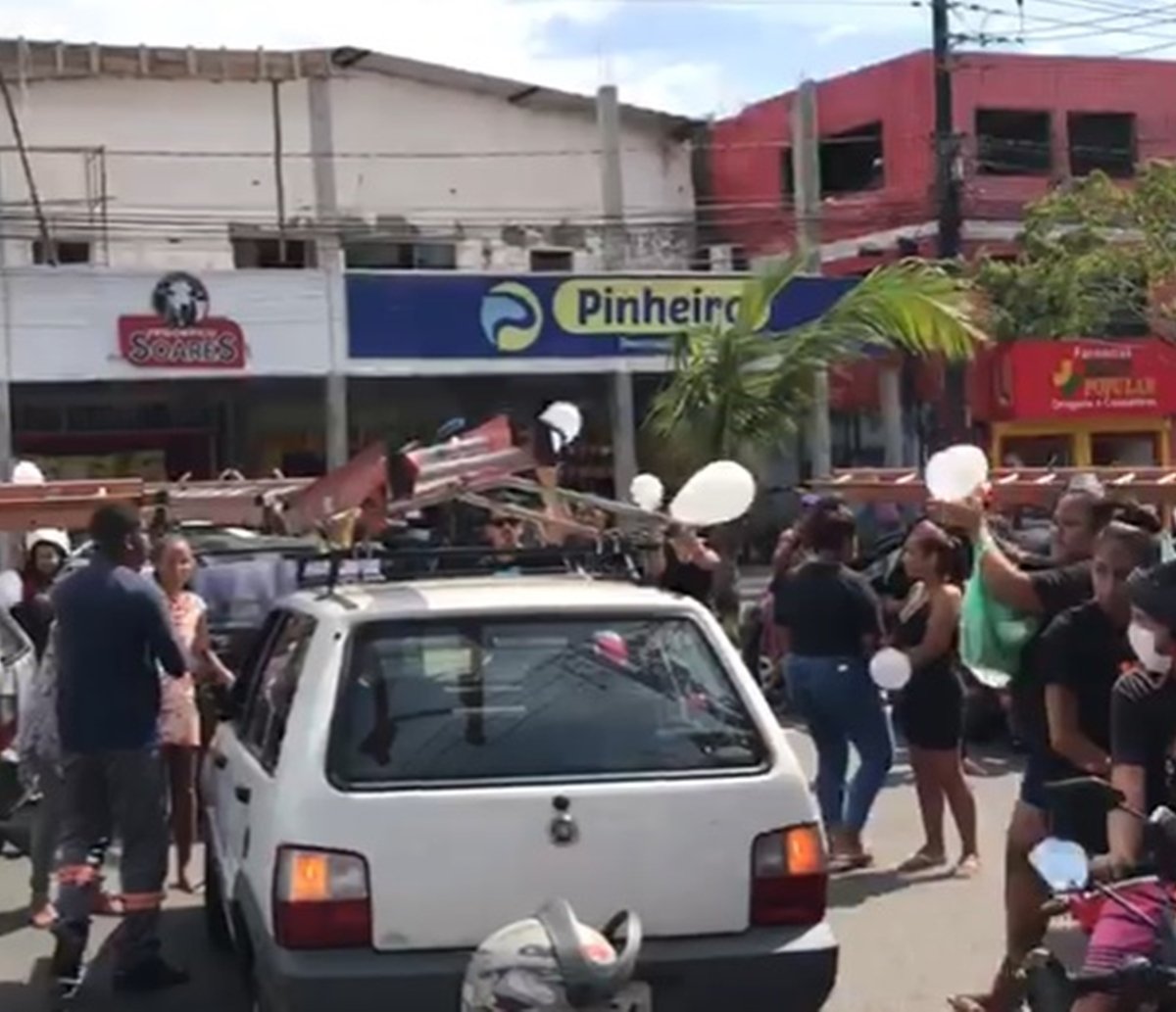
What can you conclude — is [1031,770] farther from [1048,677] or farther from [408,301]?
[408,301]

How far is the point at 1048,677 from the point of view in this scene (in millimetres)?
6199

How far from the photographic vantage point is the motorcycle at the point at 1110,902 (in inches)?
154

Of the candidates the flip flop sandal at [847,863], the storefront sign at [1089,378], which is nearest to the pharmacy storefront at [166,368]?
the storefront sign at [1089,378]

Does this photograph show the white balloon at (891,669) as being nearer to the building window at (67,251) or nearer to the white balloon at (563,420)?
the white balloon at (563,420)

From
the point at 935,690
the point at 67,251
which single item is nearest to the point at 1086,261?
the point at 67,251

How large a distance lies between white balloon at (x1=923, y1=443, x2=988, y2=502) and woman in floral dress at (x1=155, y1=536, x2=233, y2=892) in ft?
9.94

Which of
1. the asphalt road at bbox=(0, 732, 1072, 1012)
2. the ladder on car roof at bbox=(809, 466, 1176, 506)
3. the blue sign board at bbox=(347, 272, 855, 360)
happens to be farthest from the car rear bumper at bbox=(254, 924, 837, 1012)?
the blue sign board at bbox=(347, 272, 855, 360)

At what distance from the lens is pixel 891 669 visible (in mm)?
9078

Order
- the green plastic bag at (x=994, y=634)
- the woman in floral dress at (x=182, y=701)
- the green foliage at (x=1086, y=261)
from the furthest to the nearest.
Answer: the green foliage at (x=1086, y=261)
the woman in floral dress at (x=182, y=701)
the green plastic bag at (x=994, y=634)

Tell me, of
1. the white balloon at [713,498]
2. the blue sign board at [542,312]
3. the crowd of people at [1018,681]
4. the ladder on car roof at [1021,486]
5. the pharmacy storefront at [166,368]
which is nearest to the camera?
Result: the crowd of people at [1018,681]

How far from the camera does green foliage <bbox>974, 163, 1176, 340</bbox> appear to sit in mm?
23828

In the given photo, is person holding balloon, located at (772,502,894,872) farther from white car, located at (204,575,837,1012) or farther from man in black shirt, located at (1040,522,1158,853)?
white car, located at (204,575,837,1012)

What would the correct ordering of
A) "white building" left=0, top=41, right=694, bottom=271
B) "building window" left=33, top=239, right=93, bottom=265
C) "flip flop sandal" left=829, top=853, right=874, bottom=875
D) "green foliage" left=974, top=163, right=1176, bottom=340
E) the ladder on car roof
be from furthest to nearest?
"white building" left=0, top=41, right=694, bottom=271 → "building window" left=33, top=239, right=93, bottom=265 → "green foliage" left=974, top=163, right=1176, bottom=340 → the ladder on car roof → "flip flop sandal" left=829, top=853, right=874, bottom=875

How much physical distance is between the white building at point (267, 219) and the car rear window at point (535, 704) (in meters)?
19.8
